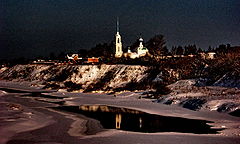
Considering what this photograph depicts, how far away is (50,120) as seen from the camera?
65.5 ft

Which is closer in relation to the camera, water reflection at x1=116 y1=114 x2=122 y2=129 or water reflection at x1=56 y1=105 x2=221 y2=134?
water reflection at x1=56 y1=105 x2=221 y2=134

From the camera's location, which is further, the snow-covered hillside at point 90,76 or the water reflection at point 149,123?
the snow-covered hillside at point 90,76

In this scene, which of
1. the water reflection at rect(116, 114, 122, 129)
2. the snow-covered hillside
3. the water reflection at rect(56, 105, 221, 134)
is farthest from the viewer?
the snow-covered hillside

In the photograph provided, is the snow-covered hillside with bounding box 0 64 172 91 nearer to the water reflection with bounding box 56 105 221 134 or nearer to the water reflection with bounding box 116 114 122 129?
the water reflection with bounding box 116 114 122 129

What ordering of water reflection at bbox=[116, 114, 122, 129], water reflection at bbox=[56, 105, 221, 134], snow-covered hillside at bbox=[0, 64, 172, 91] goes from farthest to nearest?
1. snow-covered hillside at bbox=[0, 64, 172, 91]
2. water reflection at bbox=[116, 114, 122, 129]
3. water reflection at bbox=[56, 105, 221, 134]

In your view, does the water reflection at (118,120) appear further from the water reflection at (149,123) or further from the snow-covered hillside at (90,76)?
the snow-covered hillside at (90,76)

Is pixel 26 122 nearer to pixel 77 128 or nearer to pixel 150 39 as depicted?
pixel 77 128

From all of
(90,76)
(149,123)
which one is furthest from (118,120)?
(90,76)

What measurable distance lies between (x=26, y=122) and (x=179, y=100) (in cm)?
1572

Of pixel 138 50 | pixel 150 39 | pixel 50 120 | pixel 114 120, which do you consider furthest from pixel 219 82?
pixel 150 39

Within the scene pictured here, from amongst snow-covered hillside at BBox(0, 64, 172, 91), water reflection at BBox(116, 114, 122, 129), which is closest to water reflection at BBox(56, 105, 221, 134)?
water reflection at BBox(116, 114, 122, 129)

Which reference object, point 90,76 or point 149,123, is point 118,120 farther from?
point 90,76

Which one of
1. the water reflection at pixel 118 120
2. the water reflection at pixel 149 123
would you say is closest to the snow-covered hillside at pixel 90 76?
the water reflection at pixel 118 120

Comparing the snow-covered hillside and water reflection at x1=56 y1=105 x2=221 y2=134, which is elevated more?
the snow-covered hillside
